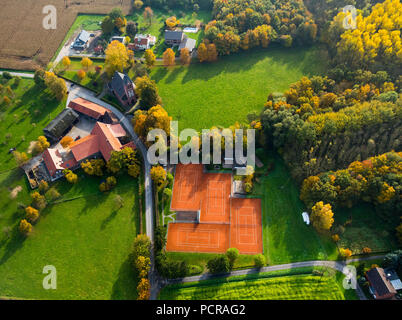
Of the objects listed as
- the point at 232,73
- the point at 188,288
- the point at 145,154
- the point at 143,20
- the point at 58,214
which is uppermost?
the point at 143,20

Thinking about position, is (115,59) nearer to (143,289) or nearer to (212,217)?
(212,217)

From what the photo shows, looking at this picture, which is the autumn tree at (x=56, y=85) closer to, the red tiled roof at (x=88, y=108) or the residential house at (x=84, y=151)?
the red tiled roof at (x=88, y=108)

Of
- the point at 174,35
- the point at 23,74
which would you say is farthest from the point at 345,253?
the point at 23,74

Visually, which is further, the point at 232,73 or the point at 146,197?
the point at 232,73

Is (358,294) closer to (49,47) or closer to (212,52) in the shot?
(212,52)

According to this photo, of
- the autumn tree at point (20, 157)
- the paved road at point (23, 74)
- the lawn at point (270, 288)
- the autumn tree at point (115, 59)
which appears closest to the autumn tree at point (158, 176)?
the lawn at point (270, 288)

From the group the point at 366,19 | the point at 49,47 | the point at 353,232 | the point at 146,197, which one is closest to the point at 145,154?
the point at 146,197

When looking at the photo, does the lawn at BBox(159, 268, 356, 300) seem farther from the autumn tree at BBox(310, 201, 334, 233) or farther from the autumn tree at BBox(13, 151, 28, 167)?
the autumn tree at BBox(13, 151, 28, 167)
